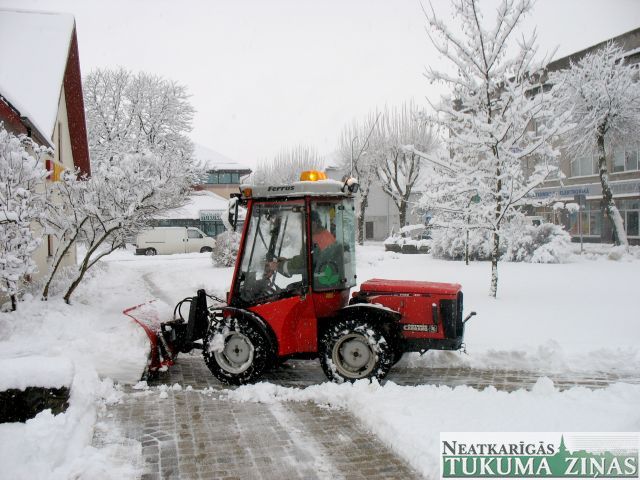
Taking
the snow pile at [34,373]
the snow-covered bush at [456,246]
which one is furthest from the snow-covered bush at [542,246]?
the snow pile at [34,373]

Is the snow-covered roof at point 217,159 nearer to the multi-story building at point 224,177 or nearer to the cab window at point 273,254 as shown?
the multi-story building at point 224,177

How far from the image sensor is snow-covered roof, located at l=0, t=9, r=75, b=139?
1324cm

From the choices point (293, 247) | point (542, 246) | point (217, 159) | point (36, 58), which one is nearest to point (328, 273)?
point (293, 247)

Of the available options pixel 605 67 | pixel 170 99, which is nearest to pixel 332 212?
pixel 605 67

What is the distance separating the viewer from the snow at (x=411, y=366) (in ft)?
13.7

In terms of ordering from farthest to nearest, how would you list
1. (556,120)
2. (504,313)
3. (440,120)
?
(440,120) → (556,120) → (504,313)

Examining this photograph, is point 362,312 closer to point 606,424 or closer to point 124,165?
point 606,424

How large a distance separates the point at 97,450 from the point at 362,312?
278 cm

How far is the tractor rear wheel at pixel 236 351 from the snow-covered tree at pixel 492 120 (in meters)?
6.69

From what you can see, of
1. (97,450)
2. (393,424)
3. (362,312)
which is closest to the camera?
(97,450)

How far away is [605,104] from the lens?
23.9m

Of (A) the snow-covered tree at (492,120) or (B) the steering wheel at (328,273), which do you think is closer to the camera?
(B) the steering wheel at (328,273)

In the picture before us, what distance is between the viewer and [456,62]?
457 inches

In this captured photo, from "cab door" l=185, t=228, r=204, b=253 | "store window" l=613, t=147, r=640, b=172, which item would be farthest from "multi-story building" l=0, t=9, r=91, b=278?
"store window" l=613, t=147, r=640, b=172
